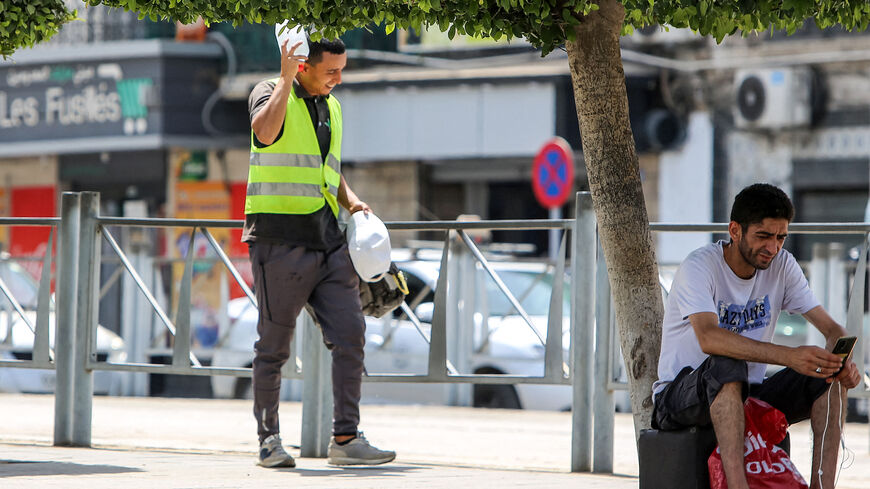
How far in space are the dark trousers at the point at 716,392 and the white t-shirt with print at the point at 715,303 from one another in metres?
0.08

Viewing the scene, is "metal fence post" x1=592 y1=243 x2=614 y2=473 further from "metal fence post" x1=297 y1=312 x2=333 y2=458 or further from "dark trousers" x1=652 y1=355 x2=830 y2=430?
"dark trousers" x1=652 y1=355 x2=830 y2=430

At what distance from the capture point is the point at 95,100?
23.7 meters

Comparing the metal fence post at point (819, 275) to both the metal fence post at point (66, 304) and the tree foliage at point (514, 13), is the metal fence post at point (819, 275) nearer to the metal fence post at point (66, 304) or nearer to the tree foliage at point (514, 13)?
the metal fence post at point (66, 304)

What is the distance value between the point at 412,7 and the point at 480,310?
8.54 metres

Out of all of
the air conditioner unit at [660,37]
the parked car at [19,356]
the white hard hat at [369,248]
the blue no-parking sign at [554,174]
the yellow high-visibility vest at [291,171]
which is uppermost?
the air conditioner unit at [660,37]

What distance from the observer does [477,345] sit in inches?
539

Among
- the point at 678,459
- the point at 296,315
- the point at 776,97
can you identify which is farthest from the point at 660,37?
the point at 678,459

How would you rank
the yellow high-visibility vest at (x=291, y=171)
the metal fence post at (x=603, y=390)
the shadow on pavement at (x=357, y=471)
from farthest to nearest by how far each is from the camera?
the metal fence post at (x=603, y=390)
the yellow high-visibility vest at (x=291, y=171)
the shadow on pavement at (x=357, y=471)

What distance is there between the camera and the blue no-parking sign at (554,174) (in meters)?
18.9

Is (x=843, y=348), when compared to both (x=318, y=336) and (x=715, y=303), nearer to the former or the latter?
(x=715, y=303)

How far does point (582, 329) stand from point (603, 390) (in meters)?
0.29

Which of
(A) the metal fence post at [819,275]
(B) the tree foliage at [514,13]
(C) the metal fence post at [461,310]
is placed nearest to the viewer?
(B) the tree foliage at [514,13]

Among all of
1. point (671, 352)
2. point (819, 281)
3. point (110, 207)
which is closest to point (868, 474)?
point (671, 352)

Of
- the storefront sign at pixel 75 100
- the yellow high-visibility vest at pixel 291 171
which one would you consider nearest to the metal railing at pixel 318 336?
the yellow high-visibility vest at pixel 291 171
